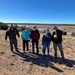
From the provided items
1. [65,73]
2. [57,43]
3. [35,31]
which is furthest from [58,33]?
[65,73]

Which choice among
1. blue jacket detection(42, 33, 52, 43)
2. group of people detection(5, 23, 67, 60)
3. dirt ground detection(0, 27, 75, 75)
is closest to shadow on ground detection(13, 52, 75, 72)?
dirt ground detection(0, 27, 75, 75)

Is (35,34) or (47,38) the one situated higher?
(35,34)

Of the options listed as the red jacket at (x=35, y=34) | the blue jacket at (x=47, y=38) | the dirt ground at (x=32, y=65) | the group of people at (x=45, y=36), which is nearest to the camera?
the dirt ground at (x=32, y=65)

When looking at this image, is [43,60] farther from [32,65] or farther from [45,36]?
[45,36]

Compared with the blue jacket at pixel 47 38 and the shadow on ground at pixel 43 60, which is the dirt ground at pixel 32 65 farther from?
the blue jacket at pixel 47 38

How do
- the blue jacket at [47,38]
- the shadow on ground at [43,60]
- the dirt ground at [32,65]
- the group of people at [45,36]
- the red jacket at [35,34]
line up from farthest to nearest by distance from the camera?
1. the red jacket at [35,34]
2. the blue jacket at [47,38]
3. the group of people at [45,36]
4. the shadow on ground at [43,60]
5. the dirt ground at [32,65]

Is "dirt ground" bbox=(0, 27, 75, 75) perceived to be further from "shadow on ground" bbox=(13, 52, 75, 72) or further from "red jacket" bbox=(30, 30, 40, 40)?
"red jacket" bbox=(30, 30, 40, 40)

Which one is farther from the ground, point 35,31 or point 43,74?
point 35,31

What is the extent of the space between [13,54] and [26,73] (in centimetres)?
283

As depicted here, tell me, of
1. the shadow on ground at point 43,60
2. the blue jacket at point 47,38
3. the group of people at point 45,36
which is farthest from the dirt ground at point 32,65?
the blue jacket at point 47,38

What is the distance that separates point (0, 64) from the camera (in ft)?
25.9

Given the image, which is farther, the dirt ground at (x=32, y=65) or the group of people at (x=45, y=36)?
the group of people at (x=45, y=36)

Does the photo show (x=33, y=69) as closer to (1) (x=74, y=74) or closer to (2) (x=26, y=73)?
(2) (x=26, y=73)

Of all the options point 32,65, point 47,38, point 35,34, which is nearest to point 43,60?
point 32,65
